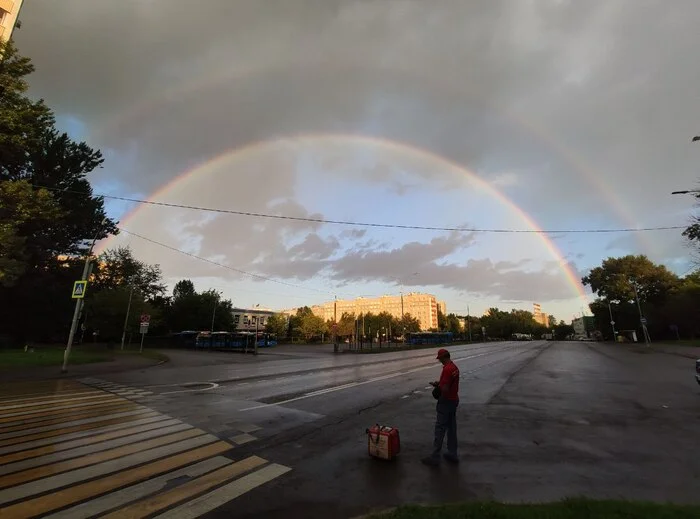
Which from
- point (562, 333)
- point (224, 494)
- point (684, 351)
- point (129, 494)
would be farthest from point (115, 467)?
point (562, 333)

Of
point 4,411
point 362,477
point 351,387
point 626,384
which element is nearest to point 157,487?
point 362,477

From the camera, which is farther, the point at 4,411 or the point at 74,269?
the point at 74,269

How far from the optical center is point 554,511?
4.32m

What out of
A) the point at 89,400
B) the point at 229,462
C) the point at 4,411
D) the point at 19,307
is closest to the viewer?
the point at 229,462

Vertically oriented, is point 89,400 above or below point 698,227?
below

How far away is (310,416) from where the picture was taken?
1031cm

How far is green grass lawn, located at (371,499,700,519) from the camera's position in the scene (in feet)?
13.6

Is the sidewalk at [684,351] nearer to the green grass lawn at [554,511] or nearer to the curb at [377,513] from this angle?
the green grass lawn at [554,511]

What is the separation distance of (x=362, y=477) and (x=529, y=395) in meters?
10.1

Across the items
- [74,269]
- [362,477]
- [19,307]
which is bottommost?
[362,477]

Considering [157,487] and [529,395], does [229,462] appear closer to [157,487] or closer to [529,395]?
[157,487]

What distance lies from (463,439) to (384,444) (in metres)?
2.40

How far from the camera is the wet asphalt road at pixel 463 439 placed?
5324 mm

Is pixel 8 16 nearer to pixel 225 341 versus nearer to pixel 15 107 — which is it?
pixel 15 107
